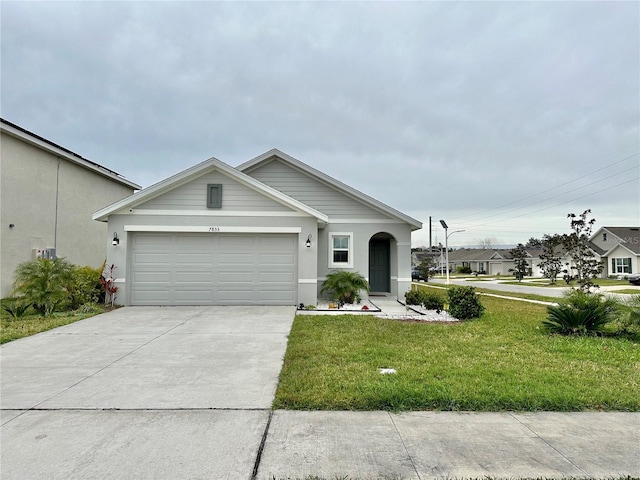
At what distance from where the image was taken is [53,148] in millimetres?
14609

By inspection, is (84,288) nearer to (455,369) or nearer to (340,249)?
(340,249)

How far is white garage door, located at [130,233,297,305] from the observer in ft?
37.8

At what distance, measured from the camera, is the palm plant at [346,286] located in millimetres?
12219

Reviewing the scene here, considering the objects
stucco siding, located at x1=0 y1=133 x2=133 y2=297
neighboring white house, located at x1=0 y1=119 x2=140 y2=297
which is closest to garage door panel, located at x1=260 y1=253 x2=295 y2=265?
neighboring white house, located at x1=0 y1=119 x2=140 y2=297

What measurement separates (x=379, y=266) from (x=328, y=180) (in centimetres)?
453

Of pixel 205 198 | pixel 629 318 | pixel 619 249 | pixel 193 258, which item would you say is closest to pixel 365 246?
pixel 205 198

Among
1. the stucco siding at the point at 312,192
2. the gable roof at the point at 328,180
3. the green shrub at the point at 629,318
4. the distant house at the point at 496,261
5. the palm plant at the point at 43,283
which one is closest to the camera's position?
the green shrub at the point at 629,318

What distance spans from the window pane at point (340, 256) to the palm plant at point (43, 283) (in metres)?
8.66

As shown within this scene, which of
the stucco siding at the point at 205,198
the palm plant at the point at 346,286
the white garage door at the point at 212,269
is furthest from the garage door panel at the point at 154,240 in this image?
the palm plant at the point at 346,286

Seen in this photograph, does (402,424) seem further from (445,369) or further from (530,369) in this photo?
(530,369)

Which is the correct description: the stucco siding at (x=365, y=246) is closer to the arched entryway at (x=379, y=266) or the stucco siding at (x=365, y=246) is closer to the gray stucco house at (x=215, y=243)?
the arched entryway at (x=379, y=266)

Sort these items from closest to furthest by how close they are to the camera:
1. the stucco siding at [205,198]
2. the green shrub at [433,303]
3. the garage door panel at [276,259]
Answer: the green shrub at [433,303]
the stucco siding at [205,198]
the garage door panel at [276,259]

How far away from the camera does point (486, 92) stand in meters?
14.3

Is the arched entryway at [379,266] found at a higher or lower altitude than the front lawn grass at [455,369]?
higher
